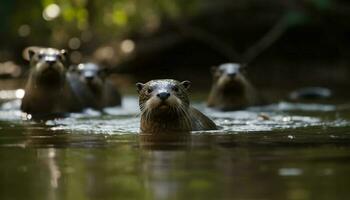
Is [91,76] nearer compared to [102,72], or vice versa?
[91,76]

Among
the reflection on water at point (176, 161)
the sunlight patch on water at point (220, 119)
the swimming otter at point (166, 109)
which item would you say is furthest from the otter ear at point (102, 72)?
the swimming otter at point (166, 109)

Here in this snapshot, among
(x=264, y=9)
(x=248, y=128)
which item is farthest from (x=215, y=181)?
(x=264, y=9)

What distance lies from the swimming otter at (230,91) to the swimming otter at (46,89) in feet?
6.77

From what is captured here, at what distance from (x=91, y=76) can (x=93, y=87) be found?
0.51 ft

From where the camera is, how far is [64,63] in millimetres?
11906

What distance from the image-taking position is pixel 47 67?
1123 cm

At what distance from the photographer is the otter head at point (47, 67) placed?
37.0ft

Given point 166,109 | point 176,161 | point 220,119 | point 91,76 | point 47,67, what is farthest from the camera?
point 91,76

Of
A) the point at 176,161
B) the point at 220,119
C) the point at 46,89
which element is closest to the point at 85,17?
the point at 46,89

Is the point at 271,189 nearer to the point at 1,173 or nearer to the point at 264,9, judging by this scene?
the point at 1,173

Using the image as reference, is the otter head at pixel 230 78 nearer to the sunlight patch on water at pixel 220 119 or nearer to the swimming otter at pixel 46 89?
the sunlight patch on water at pixel 220 119

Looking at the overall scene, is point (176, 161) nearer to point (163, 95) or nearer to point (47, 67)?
point (163, 95)

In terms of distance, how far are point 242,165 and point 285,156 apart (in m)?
0.57

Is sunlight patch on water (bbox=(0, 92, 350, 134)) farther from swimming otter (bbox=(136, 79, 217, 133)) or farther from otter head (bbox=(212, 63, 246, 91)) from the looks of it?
otter head (bbox=(212, 63, 246, 91))
